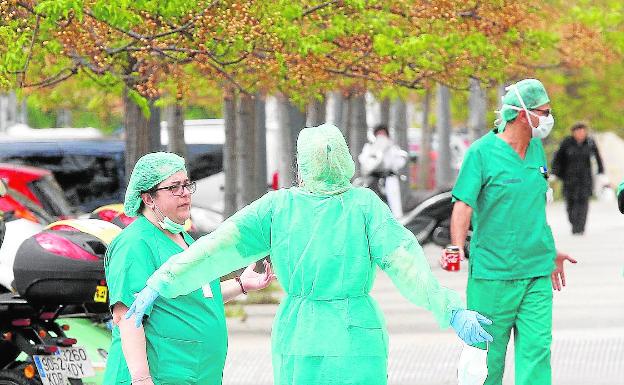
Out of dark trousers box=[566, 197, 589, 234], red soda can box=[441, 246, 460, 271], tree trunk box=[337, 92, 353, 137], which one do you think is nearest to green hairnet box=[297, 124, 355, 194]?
red soda can box=[441, 246, 460, 271]

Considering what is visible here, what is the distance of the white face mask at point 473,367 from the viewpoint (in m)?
6.39

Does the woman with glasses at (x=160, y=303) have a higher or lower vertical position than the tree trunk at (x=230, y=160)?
higher

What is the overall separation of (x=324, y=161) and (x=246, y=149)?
41.3 ft

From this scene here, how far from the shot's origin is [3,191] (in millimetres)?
8703

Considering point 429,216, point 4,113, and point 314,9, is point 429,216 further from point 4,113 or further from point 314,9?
point 4,113

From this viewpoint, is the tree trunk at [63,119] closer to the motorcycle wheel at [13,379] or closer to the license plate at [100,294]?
the motorcycle wheel at [13,379]

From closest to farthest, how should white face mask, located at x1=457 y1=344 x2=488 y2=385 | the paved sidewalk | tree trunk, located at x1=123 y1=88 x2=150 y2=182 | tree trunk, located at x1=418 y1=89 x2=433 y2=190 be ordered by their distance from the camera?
white face mask, located at x1=457 y1=344 x2=488 y2=385
the paved sidewalk
tree trunk, located at x1=123 y1=88 x2=150 y2=182
tree trunk, located at x1=418 y1=89 x2=433 y2=190

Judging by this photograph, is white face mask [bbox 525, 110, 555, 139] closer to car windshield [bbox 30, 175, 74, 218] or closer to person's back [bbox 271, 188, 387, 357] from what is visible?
person's back [bbox 271, 188, 387, 357]

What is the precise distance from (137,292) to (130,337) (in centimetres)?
17

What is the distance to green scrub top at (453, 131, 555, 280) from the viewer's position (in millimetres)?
8328

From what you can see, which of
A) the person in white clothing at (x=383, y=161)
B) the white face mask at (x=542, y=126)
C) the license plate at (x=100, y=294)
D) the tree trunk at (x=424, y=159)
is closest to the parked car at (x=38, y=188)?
the license plate at (x=100, y=294)

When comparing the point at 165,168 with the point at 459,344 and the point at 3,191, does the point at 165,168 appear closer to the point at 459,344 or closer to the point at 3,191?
the point at 3,191

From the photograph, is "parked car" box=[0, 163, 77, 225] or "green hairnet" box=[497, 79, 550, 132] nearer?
"green hairnet" box=[497, 79, 550, 132]

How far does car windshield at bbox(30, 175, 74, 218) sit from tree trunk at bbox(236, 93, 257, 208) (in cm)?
375
